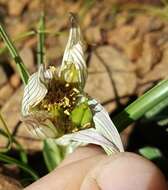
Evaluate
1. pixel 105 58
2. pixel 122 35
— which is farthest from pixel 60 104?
pixel 122 35

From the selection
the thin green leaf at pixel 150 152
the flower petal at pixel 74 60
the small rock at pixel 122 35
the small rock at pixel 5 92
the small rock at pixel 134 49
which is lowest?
the thin green leaf at pixel 150 152

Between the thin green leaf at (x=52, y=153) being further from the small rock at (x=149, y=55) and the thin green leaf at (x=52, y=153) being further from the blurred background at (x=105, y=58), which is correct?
the small rock at (x=149, y=55)

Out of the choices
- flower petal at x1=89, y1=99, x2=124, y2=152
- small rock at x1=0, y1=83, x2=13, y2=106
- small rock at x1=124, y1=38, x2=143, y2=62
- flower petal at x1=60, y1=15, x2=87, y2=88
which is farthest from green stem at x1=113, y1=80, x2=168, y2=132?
small rock at x1=124, y1=38, x2=143, y2=62

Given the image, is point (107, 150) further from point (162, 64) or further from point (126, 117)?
point (162, 64)

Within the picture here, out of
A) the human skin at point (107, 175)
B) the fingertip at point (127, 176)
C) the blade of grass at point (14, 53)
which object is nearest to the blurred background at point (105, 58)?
the blade of grass at point (14, 53)

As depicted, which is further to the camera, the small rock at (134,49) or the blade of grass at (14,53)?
the small rock at (134,49)

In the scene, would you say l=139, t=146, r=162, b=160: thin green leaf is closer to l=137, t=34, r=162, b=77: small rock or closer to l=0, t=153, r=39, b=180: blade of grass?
l=0, t=153, r=39, b=180: blade of grass

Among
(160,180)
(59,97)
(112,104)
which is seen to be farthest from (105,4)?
(160,180)

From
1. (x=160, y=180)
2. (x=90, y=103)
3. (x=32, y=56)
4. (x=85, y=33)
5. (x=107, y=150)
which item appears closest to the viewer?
(x=160, y=180)
